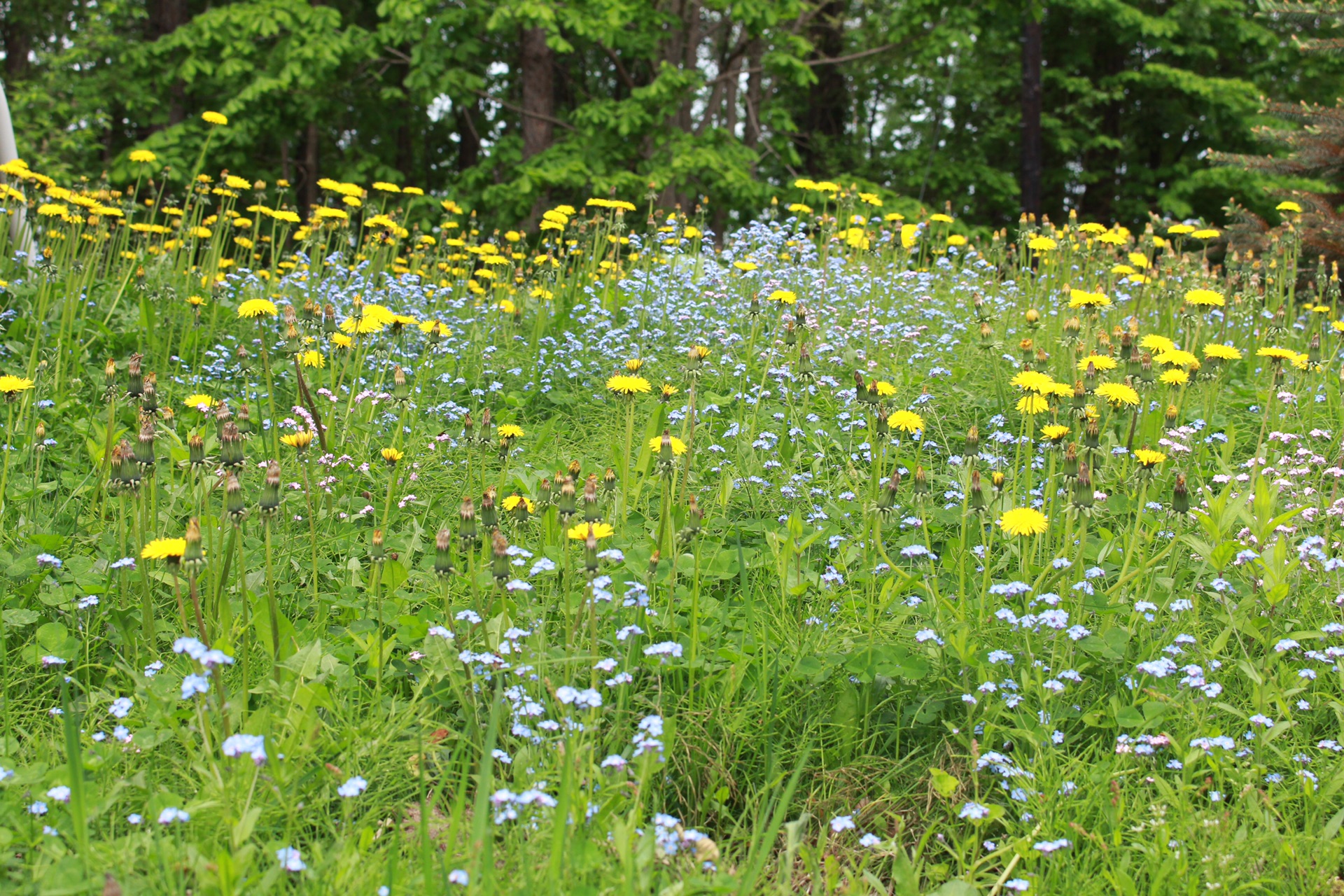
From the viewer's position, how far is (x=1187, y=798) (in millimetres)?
1965

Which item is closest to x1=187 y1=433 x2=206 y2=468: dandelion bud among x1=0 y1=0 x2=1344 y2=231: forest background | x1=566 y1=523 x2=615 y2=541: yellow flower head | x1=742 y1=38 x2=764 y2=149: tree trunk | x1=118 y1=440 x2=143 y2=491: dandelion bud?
x1=118 y1=440 x2=143 y2=491: dandelion bud

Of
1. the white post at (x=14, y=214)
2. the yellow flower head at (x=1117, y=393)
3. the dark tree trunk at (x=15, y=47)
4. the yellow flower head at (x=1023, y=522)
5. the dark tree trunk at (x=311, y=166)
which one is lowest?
the yellow flower head at (x=1023, y=522)

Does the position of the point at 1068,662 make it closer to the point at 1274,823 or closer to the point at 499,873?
the point at 1274,823

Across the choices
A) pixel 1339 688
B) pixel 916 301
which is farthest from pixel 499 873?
pixel 916 301

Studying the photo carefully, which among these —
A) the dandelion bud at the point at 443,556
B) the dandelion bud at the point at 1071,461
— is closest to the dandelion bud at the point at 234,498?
the dandelion bud at the point at 443,556

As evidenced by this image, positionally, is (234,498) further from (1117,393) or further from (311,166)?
(311,166)

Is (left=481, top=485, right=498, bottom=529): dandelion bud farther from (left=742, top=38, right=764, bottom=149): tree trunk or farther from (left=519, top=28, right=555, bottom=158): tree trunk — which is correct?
(left=742, top=38, right=764, bottom=149): tree trunk

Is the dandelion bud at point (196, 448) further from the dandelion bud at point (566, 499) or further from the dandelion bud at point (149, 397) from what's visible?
the dandelion bud at point (566, 499)

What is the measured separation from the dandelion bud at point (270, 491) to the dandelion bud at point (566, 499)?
601 mm

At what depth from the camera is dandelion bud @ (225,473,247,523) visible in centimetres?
206

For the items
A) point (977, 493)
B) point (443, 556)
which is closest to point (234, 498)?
point (443, 556)

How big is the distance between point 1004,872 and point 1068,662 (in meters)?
0.61

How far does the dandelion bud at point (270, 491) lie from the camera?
2.15m

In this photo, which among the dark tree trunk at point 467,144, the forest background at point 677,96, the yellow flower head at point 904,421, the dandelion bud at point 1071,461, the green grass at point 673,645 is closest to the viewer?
the green grass at point 673,645
